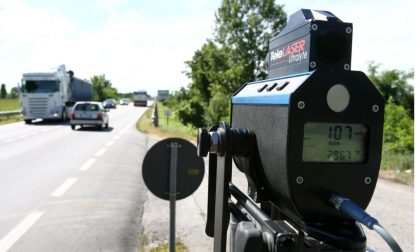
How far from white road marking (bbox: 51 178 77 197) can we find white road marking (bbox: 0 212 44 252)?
1.30m

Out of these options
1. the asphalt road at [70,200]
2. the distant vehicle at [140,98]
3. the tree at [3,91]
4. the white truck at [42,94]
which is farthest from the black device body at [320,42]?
the tree at [3,91]

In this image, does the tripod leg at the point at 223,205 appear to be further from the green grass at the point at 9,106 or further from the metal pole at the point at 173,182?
the green grass at the point at 9,106

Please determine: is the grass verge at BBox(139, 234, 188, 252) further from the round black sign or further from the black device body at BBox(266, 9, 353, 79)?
the black device body at BBox(266, 9, 353, 79)

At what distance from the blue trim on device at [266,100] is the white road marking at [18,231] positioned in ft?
14.3

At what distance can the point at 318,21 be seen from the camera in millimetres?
1265

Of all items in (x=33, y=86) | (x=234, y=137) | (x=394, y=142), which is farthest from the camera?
(x=33, y=86)

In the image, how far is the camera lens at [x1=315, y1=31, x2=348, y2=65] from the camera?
1.24 meters

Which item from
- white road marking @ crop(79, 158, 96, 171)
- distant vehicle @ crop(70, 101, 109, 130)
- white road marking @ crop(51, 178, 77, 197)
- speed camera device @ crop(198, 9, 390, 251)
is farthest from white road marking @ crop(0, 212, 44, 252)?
distant vehicle @ crop(70, 101, 109, 130)

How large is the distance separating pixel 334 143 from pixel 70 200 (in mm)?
6750

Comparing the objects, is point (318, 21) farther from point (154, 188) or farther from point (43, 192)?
point (43, 192)

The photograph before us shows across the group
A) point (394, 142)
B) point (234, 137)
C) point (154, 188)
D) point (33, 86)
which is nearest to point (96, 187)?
point (154, 188)

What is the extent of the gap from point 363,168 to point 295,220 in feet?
0.84

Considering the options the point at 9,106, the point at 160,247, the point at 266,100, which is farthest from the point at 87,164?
the point at 9,106

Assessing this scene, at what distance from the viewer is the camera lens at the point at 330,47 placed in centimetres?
124
